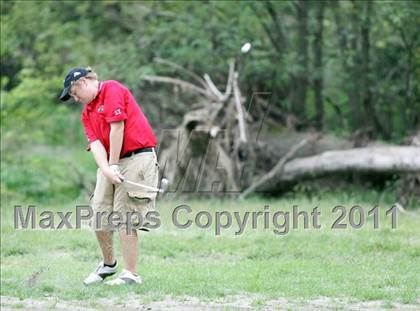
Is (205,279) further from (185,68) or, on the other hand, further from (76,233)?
(185,68)

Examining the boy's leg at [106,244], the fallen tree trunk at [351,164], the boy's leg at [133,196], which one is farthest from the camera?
the fallen tree trunk at [351,164]

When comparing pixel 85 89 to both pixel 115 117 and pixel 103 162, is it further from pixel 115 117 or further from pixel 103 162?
pixel 103 162

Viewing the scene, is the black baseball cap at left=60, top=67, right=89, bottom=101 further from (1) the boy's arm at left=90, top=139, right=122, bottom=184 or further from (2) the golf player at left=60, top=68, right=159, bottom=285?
(1) the boy's arm at left=90, top=139, right=122, bottom=184

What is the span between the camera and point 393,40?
1631 cm

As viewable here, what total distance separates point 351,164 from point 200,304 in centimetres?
711

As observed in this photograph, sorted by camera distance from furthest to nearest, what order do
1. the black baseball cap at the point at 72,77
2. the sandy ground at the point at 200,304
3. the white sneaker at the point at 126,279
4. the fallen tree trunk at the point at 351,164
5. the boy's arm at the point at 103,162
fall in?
the fallen tree trunk at the point at 351,164, the white sneaker at the point at 126,279, the black baseball cap at the point at 72,77, the boy's arm at the point at 103,162, the sandy ground at the point at 200,304

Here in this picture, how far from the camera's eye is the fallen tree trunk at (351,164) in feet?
42.6

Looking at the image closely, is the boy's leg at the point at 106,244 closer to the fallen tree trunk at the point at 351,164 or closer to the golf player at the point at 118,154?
the golf player at the point at 118,154

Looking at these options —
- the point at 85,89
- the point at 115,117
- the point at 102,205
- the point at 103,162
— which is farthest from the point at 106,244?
the point at 85,89

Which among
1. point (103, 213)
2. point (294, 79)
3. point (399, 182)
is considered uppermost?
point (294, 79)

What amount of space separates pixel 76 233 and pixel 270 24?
7.15 meters

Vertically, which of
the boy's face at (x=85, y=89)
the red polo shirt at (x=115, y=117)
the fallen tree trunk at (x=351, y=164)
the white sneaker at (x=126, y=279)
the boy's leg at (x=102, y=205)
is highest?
the fallen tree trunk at (x=351, y=164)

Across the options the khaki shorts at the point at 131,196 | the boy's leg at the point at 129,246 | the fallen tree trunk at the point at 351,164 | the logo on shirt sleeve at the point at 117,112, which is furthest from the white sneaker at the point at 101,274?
the fallen tree trunk at the point at 351,164

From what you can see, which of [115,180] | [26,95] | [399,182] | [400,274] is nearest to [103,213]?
[115,180]
